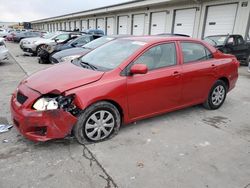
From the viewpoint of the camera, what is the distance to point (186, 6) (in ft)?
56.0

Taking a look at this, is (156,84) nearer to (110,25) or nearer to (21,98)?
(21,98)

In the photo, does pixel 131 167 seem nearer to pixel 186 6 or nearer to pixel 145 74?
pixel 145 74

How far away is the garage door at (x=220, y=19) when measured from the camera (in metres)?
14.1

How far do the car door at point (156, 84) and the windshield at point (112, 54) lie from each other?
25cm

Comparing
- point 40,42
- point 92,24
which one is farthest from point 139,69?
point 92,24

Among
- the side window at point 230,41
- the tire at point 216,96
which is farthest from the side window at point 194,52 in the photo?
the side window at point 230,41

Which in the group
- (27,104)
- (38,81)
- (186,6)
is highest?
(186,6)

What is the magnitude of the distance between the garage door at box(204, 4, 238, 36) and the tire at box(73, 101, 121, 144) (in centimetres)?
1325

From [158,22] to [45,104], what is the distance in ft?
60.4

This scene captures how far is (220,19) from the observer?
14.8 m

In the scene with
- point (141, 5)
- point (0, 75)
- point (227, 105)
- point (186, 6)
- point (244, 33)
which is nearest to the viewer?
point (227, 105)

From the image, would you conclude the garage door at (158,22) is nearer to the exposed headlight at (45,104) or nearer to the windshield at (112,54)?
the windshield at (112,54)

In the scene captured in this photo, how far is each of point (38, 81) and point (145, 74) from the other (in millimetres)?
1637

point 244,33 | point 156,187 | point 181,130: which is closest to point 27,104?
point 156,187
